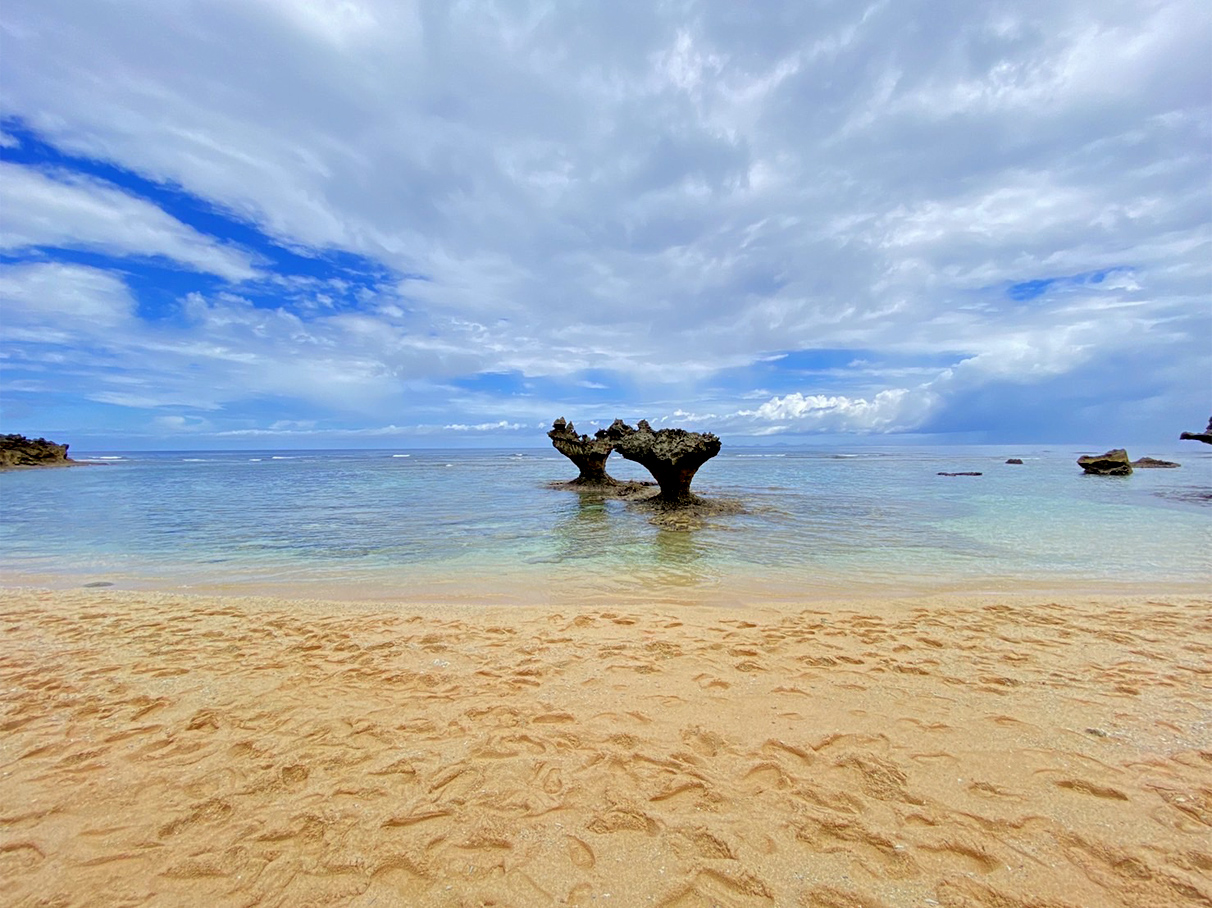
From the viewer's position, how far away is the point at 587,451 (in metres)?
25.9

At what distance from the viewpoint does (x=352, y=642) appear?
6.18m

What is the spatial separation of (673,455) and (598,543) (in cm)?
665

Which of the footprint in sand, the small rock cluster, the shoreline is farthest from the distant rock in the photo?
the footprint in sand

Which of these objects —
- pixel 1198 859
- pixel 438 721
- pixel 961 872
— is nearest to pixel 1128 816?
pixel 1198 859

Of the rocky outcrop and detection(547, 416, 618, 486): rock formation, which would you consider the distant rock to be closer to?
detection(547, 416, 618, 486): rock formation

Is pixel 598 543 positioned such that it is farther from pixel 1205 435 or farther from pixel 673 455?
pixel 1205 435

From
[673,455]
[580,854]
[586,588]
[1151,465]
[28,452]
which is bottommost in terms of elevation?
[580,854]

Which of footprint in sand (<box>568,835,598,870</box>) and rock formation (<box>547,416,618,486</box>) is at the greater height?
rock formation (<box>547,416,618,486</box>)

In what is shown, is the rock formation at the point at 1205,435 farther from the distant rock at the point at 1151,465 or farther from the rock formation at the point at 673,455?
the rock formation at the point at 673,455

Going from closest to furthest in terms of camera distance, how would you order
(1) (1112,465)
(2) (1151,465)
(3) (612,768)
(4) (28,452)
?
(3) (612,768), (1) (1112,465), (2) (1151,465), (4) (28,452)

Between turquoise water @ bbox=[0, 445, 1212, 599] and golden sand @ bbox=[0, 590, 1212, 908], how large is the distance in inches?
115

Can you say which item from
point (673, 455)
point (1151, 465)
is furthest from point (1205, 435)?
point (673, 455)

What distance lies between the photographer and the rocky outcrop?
43.8 m

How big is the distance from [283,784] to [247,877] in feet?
2.57
